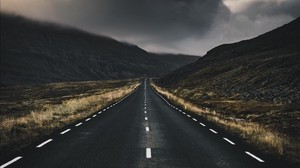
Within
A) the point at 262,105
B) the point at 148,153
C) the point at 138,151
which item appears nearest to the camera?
the point at 148,153

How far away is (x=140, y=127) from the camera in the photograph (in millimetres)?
18922

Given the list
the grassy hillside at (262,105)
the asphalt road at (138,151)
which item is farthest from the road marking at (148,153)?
the grassy hillside at (262,105)

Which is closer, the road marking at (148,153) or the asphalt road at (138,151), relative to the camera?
the asphalt road at (138,151)

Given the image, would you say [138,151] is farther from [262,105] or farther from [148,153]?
[262,105]

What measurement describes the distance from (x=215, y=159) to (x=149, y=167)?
2.34 m

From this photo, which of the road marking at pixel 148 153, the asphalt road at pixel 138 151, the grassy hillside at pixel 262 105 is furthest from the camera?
the grassy hillside at pixel 262 105

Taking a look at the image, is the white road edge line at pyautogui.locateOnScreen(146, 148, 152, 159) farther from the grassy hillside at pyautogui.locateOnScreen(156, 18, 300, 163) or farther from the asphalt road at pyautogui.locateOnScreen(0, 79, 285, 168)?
the grassy hillside at pyautogui.locateOnScreen(156, 18, 300, 163)

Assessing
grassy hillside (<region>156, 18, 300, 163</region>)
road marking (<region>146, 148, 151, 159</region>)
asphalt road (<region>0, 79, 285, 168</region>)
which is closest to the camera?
asphalt road (<region>0, 79, 285, 168</region>)

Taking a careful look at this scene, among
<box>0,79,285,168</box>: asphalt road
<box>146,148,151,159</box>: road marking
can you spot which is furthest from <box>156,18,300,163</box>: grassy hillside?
<box>146,148,151,159</box>: road marking

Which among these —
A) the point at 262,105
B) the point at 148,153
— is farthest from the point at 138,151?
the point at 262,105

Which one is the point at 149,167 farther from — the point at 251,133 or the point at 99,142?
the point at 251,133

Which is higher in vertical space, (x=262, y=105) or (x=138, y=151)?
(x=262, y=105)

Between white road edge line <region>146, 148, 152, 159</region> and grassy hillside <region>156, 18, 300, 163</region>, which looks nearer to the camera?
white road edge line <region>146, 148, 152, 159</region>

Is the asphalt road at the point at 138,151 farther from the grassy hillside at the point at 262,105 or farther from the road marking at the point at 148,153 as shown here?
the grassy hillside at the point at 262,105
